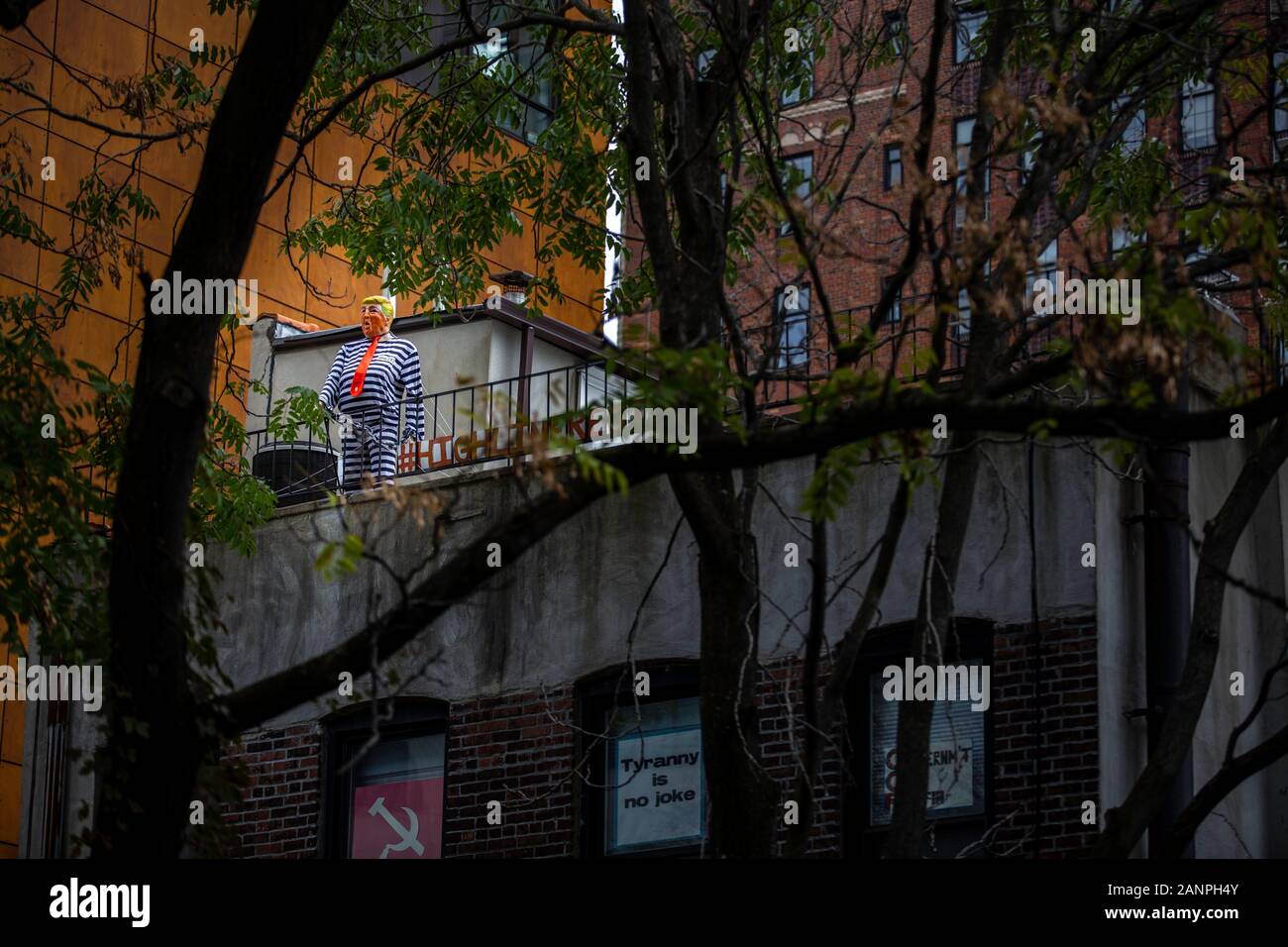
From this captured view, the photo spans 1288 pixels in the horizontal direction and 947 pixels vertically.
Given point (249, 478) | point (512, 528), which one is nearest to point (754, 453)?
point (512, 528)

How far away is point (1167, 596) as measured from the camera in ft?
41.9

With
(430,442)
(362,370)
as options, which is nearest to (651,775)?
(430,442)

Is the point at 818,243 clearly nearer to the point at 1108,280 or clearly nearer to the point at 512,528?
the point at 1108,280

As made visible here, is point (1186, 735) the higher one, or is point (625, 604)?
point (625, 604)

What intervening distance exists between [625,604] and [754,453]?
730 cm

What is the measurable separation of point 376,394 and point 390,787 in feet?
10.7

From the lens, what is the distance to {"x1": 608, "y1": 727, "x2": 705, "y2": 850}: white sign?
1412 centimetres

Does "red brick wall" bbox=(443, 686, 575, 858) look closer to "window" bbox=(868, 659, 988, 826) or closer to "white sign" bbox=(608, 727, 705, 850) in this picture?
"white sign" bbox=(608, 727, 705, 850)

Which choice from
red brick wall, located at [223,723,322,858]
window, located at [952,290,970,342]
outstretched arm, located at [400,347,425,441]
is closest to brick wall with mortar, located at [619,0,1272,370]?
window, located at [952,290,970,342]

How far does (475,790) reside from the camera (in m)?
14.9

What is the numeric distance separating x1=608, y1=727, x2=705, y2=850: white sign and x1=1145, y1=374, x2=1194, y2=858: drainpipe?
3208 mm

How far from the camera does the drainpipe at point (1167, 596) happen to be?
12.4m
